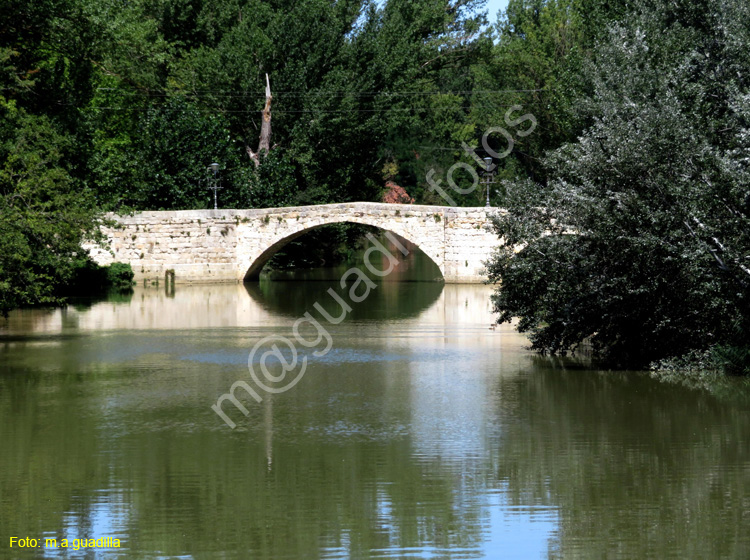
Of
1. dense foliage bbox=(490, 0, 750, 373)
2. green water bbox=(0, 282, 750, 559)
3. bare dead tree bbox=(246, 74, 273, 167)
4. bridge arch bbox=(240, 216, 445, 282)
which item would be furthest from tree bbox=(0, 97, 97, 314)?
bare dead tree bbox=(246, 74, 273, 167)

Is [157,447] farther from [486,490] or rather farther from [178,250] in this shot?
[178,250]

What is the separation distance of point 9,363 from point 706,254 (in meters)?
9.94

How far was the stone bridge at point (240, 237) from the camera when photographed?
30984 millimetres

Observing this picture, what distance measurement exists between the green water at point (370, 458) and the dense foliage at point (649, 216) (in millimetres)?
850

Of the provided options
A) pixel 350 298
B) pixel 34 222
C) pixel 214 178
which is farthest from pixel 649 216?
pixel 214 178

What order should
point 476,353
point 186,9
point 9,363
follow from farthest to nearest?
point 186,9
point 476,353
point 9,363

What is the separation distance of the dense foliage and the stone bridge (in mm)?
13733

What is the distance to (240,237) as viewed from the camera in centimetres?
3212

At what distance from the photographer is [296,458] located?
10445mm

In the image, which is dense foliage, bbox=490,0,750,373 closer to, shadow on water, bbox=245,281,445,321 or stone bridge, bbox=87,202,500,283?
shadow on water, bbox=245,281,445,321

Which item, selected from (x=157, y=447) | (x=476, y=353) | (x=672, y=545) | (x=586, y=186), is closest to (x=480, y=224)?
(x=476, y=353)

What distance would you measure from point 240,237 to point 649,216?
64.7ft

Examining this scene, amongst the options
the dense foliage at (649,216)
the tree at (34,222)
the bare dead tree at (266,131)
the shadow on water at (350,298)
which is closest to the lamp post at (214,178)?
the bare dead tree at (266,131)

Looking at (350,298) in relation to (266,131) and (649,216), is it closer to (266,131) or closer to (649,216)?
(266,131)
